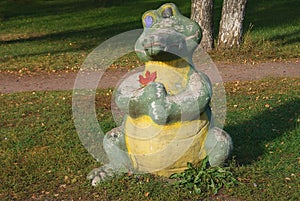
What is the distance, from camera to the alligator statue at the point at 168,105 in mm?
5277

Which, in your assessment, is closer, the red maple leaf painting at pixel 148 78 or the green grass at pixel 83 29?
the red maple leaf painting at pixel 148 78

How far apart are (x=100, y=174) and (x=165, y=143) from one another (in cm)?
87

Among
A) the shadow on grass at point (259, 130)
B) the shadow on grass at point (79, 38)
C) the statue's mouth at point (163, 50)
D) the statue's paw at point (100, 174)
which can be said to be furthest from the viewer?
the shadow on grass at point (79, 38)

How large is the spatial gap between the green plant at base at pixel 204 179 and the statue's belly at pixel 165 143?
0.07m

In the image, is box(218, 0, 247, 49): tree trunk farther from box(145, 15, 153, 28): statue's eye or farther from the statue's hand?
the statue's hand

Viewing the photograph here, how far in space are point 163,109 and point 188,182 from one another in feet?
2.79

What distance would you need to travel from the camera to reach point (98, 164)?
6.48 meters

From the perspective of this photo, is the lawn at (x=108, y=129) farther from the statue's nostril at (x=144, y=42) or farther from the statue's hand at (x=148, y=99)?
the statue's nostril at (x=144, y=42)

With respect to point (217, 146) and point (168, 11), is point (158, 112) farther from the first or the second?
point (168, 11)

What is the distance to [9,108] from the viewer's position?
943cm

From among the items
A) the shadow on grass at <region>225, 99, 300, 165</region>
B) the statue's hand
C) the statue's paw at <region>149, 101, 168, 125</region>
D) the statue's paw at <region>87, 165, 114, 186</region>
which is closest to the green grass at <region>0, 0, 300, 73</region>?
the shadow on grass at <region>225, 99, 300, 165</region>

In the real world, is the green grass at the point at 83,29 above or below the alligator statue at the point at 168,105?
below

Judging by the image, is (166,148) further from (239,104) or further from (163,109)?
(239,104)

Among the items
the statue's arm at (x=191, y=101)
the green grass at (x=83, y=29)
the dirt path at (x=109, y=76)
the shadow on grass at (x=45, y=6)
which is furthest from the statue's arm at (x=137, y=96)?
the shadow on grass at (x=45, y=6)
